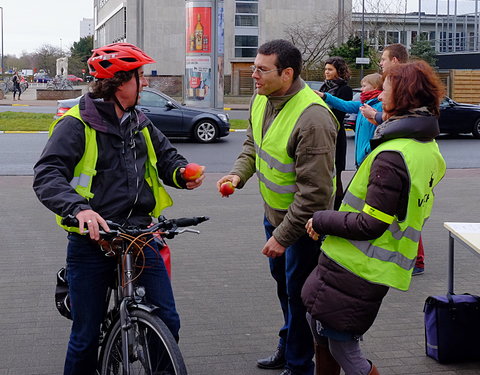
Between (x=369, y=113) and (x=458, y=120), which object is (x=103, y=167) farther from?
(x=458, y=120)

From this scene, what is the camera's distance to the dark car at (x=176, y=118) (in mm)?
19281

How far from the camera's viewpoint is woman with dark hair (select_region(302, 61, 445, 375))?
11.0ft

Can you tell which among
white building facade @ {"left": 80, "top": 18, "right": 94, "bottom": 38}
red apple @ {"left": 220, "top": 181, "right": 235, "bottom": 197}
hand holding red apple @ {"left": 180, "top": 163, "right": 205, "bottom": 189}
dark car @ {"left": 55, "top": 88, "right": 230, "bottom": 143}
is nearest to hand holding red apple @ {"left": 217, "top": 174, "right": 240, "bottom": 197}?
red apple @ {"left": 220, "top": 181, "right": 235, "bottom": 197}

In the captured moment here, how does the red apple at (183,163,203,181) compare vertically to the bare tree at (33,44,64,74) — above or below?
below

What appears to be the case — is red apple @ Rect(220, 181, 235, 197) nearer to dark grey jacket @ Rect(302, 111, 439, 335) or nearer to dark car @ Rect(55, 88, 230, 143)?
dark grey jacket @ Rect(302, 111, 439, 335)

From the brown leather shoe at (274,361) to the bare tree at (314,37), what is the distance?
47224 millimetres

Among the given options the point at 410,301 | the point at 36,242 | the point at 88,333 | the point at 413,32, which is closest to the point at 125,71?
the point at 88,333

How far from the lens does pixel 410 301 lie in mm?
6137

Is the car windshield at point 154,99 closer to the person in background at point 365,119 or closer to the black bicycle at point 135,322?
the person in background at point 365,119

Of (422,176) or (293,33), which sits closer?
(422,176)

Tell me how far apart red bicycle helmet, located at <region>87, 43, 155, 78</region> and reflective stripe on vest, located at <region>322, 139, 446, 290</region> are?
46.8 inches

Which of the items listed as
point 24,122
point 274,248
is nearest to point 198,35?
point 24,122

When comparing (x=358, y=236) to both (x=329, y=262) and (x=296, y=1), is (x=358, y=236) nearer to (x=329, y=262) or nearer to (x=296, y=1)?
(x=329, y=262)

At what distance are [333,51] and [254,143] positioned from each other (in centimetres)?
4639
